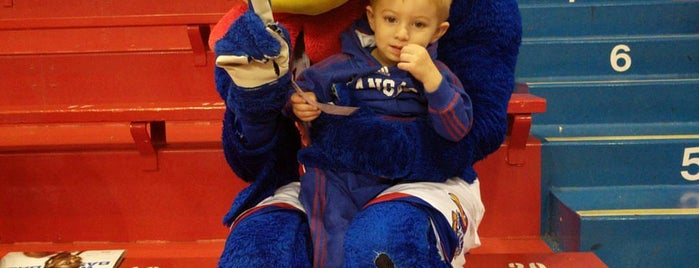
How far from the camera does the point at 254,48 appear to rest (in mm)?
706

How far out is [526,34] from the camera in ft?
6.79

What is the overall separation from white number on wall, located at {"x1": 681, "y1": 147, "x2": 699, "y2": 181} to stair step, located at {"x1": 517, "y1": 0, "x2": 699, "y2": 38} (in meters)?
0.74

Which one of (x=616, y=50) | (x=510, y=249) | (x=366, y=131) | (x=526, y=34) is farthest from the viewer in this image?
(x=526, y=34)

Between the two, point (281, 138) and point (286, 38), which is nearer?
point (286, 38)

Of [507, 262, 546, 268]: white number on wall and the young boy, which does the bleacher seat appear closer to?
[507, 262, 546, 268]: white number on wall

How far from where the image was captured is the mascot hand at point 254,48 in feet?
2.31

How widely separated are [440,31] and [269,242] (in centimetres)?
43

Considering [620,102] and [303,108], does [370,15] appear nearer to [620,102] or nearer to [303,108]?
[303,108]

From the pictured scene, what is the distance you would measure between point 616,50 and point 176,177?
4.69 feet

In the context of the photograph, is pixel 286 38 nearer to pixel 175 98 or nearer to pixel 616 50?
pixel 175 98

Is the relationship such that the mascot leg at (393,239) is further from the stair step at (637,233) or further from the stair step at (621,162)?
the stair step at (621,162)

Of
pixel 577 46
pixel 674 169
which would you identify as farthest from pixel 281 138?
pixel 577 46

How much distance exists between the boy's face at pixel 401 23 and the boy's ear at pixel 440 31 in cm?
1

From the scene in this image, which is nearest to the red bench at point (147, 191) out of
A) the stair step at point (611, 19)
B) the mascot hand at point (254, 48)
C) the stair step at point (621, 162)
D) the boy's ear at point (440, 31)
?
the stair step at point (621, 162)
